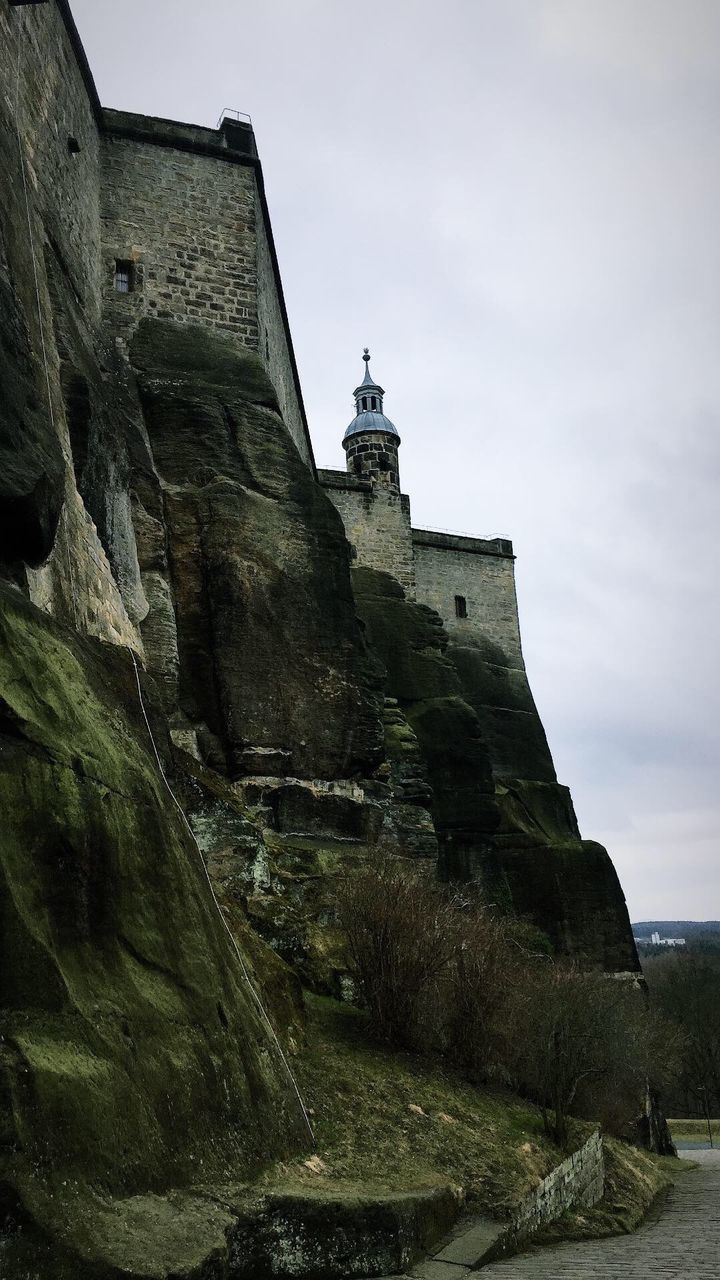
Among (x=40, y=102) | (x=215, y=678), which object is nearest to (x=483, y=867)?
(x=215, y=678)

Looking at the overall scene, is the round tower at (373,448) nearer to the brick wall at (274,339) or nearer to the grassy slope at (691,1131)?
the brick wall at (274,339)

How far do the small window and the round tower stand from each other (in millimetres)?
14819

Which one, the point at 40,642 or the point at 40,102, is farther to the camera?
the point at 40,102

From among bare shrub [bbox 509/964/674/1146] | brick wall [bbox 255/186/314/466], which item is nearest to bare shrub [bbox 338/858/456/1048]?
bare shrub [bbox 509/964/674/1146]

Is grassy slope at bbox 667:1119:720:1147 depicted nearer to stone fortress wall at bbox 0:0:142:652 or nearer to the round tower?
the round tower

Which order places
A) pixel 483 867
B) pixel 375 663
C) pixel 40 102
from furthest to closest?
pixel 483 867 < pixel 375 663 < pixel 40 102

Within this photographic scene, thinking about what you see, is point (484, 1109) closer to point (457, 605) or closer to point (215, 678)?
point (215, 678)

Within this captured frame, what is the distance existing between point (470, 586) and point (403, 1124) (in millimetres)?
26252

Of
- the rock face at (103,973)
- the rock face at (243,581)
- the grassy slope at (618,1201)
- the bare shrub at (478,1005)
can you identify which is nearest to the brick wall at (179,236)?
the rock face at (243,581)

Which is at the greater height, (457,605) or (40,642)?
(457,605)

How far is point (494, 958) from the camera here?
11.4 m

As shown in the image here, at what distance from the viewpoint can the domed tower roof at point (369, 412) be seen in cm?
3200

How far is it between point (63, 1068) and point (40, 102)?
39.3ft

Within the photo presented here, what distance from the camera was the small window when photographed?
639 inches
